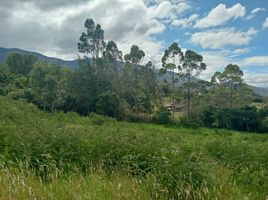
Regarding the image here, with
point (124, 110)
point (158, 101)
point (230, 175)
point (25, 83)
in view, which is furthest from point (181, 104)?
point (230, 175)

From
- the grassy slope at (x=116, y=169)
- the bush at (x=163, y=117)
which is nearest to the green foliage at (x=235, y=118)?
the bush at (x=163, y=117)

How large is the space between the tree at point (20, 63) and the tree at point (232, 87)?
54193 millimetres

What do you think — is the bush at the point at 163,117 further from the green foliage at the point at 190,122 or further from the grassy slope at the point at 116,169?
the grassy slope at the point at 116,169

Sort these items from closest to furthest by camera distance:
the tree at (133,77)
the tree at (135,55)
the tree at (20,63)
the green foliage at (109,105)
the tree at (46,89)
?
the green foliage at (109,105) → the tree at (46,89) → the tree at (133,77) → the tree at (135,55) → the tree at (20,63)

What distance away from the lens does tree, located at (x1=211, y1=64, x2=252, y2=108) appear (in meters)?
62.6

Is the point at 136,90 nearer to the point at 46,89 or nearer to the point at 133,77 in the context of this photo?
the point at 133,77

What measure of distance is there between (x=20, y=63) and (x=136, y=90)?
49971 millimetres

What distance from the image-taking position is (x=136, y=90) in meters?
60.0

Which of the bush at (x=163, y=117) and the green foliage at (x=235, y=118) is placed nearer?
the bush at (x=163, y=117)

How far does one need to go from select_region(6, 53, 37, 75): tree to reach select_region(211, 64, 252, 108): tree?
54193 mm

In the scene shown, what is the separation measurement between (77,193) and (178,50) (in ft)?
182

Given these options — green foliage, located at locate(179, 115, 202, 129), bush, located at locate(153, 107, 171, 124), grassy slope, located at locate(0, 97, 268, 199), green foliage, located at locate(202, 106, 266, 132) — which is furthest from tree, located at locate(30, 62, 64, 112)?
grassy slope, located at locate(0, 97, 268, 199)

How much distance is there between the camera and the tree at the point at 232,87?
62562 mm

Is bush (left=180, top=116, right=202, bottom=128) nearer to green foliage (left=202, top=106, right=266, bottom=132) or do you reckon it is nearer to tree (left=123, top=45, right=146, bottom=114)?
green foliage (left=202, top=106, right=266, bottom=132)
